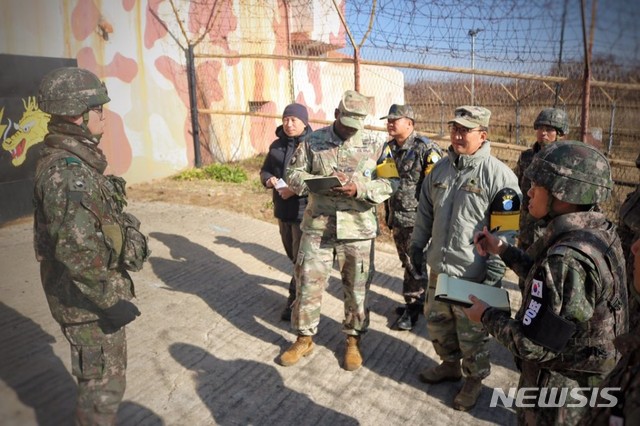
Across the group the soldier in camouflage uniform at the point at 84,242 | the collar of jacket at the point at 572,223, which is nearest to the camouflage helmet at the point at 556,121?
the collar of jacket at the point at 572,223

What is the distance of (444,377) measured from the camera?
3279 millimetres

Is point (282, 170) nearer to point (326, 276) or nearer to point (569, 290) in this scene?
point (326, 276)

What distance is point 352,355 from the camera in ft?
11.4

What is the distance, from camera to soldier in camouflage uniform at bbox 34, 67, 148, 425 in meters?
2.11

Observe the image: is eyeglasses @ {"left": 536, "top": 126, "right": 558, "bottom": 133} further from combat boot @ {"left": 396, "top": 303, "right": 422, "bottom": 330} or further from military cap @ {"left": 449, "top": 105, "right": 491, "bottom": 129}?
combat boot @ {"left": 396, "top": 303, "right": 422, "bottom": 330}

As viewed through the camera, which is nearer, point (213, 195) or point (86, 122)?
point (86, 122)

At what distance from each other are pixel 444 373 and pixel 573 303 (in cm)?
178

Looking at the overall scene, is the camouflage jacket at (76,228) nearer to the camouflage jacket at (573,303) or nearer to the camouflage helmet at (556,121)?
the camouflage jacket at (573,303)

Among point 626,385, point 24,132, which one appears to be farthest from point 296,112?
point 24,132

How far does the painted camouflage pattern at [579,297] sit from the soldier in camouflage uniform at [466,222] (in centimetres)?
94

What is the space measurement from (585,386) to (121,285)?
208cm

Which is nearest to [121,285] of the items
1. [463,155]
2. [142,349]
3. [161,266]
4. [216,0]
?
[142,349]

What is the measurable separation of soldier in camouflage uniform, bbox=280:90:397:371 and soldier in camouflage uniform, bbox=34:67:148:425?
132 centimetres

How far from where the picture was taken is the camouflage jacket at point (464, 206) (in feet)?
9.28
